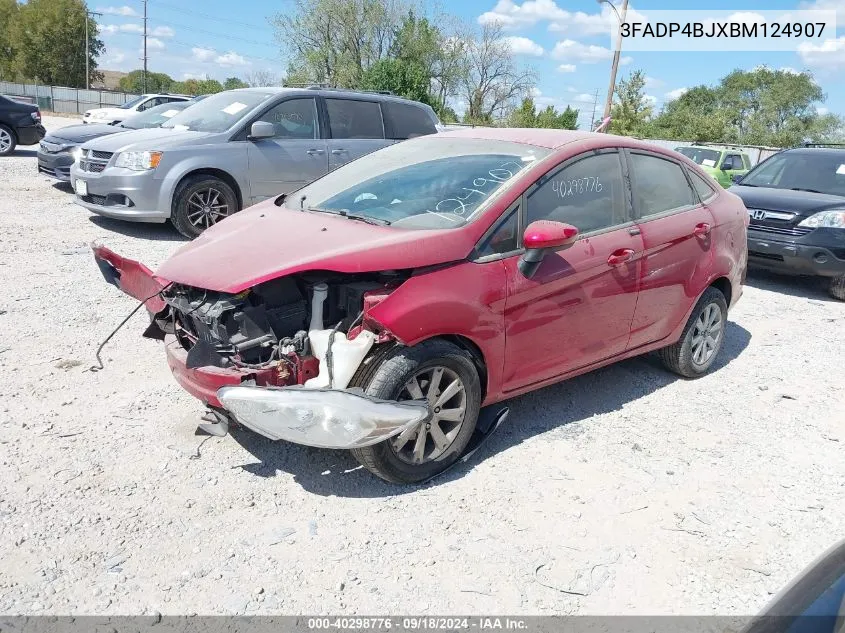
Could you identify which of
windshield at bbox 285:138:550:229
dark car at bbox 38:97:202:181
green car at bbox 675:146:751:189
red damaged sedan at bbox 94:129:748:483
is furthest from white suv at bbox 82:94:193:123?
red damaged sedan at bbox 94:129:748:483

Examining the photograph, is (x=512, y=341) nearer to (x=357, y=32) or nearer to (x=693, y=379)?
(x=693, y=379)

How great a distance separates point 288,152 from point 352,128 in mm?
1053

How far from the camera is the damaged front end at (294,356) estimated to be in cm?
295

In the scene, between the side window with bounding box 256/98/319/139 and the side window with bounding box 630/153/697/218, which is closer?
the side window with bounding box 630/153/697/218

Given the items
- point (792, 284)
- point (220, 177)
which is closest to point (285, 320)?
point (220, 177)

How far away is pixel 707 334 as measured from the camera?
5141mm

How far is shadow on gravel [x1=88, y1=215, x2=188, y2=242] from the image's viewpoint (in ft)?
27.0

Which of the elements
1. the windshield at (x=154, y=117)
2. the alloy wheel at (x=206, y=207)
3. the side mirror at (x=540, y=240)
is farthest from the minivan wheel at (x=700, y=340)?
the windshield at (x=154, y=117)

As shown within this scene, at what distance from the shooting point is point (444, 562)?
2.90m

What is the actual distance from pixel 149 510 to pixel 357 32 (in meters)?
50.8

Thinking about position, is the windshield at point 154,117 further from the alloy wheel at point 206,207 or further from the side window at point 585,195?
the side window at point 585,195

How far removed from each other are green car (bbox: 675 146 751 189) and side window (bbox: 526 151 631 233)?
13.0m

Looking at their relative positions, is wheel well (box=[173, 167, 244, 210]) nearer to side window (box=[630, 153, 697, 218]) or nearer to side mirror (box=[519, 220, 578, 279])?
side window (box=[630, 153, 697, 218])

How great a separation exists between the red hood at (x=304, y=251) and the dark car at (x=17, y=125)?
44.3 ft
